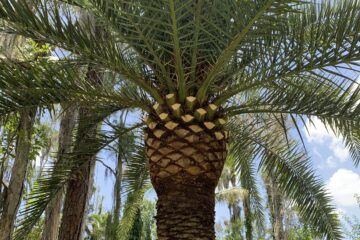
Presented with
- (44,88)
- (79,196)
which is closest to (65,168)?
(79,196)

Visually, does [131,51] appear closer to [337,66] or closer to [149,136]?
[149,136]

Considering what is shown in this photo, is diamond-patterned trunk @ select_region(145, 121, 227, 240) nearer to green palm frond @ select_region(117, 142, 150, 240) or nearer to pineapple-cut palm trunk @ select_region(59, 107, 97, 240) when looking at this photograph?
pineapple-cut palm trunk @ select_region(59, 107, 97, 240)

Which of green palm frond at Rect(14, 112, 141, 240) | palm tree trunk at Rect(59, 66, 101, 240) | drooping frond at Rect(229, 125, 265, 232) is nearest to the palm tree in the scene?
green palm frond at Rect(14, 112, 141, 240)

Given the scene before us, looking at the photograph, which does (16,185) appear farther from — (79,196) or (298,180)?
(298,180)

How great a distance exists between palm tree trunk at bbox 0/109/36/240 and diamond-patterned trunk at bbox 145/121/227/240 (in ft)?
10.2

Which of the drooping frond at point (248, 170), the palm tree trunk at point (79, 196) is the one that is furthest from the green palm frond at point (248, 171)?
the palm tree trunk at point (79, 196)

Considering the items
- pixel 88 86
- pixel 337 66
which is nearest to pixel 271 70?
pixel 337 66

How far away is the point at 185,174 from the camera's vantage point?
4.64 m

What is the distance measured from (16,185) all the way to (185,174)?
4.10m

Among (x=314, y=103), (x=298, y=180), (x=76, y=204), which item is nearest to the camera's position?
(x=314, y=103)

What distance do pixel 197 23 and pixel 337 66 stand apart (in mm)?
1627

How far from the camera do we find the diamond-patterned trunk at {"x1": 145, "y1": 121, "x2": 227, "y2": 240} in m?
4.52

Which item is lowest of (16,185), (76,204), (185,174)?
(185,174)

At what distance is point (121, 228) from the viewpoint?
8711 mm
